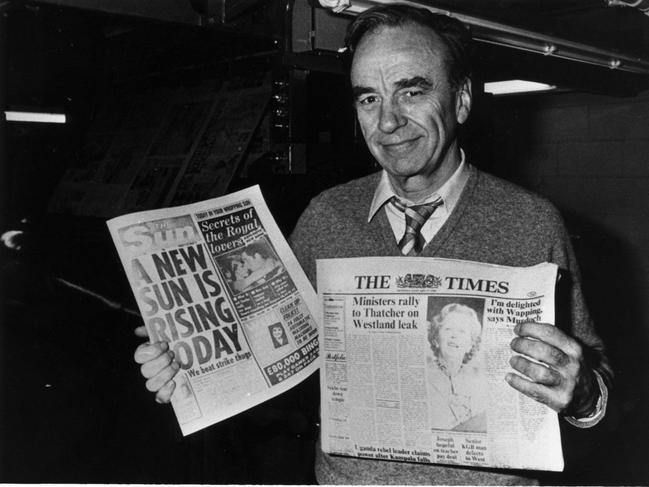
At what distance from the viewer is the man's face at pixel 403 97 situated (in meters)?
0.95

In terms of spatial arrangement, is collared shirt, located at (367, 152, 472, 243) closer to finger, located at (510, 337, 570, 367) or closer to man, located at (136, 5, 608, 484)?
man, located at (136, 5, 608, 484)

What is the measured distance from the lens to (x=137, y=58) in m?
2.26

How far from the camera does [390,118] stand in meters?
0.94

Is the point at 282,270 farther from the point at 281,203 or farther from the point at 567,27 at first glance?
the point at 567,27

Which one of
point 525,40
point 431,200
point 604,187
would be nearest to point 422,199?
point 431,200

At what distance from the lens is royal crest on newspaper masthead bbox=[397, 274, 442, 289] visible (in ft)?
2.49

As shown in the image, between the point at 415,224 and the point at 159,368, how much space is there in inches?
18.3

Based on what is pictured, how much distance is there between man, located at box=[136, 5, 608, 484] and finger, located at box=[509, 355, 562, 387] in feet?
0.55

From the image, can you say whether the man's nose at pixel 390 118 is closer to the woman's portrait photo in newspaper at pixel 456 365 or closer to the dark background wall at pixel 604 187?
the woman's portrait photo in newspaper at pixel 456 365

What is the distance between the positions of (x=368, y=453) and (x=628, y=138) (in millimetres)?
3120

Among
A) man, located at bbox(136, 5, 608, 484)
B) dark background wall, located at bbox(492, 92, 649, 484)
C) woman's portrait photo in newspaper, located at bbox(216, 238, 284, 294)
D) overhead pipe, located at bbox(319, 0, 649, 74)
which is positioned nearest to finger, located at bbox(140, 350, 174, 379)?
woman's portrait photo in newspaper, located at bbox(216, 238, 284, 294)

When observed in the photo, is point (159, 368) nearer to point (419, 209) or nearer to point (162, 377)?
point (162, 377)

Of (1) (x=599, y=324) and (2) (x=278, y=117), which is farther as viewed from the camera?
(1) (x=599, y=324)

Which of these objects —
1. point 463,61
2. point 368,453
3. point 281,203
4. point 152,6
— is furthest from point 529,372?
point 152,6
